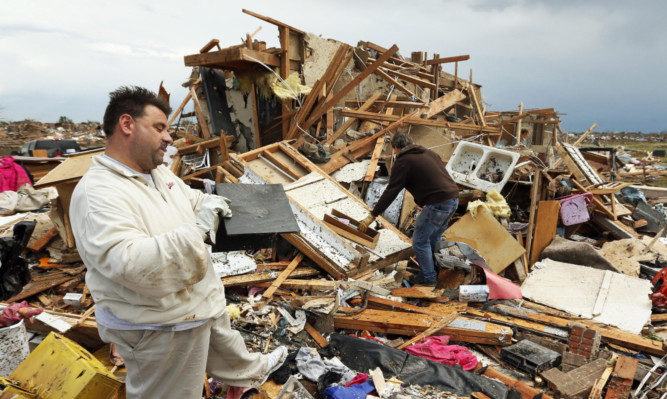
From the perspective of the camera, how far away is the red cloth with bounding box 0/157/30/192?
725 cm

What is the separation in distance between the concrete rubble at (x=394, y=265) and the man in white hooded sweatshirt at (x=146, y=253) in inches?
28.2

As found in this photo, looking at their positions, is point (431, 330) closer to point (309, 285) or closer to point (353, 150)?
point (309, 285)

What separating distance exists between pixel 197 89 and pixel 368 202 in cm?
678

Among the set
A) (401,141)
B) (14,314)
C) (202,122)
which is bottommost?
(14,314)

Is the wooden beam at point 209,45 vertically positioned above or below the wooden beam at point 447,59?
below

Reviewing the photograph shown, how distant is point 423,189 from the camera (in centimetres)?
471

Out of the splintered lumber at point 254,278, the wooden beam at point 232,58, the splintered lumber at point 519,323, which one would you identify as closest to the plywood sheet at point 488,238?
the splintered lumber at point 519,323

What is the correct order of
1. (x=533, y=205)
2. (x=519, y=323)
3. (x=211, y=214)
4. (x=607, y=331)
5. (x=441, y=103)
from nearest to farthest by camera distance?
1. (x=211, y=214)
2. (x=607, y=331)
3. (x=519, y=323)
4. (x=533, y=205)
5. (x=441, y=103)

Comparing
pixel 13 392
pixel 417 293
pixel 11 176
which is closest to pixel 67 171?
pixel 13 392

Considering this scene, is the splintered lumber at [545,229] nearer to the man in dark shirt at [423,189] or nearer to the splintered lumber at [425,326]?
the man in dark shirt at [423,189]

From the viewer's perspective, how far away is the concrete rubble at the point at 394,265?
10.9 feet

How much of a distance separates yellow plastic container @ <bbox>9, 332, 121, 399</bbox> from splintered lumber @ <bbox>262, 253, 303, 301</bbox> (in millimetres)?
1915

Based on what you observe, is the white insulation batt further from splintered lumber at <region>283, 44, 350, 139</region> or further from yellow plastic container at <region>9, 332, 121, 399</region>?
splintered lumber at <region>283, 44, 350, 139</region>

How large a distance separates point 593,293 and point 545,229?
1.36m
